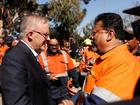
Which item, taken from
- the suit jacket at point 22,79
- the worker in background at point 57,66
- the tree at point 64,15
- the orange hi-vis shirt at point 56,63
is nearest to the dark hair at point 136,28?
the suit jacket at point 22,79

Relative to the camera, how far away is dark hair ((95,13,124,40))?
429cm

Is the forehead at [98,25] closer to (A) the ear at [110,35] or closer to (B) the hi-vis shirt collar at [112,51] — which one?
(A) the ear at [110,35]

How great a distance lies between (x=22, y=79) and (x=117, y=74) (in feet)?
2.74

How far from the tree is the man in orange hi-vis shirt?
37354 millimetres

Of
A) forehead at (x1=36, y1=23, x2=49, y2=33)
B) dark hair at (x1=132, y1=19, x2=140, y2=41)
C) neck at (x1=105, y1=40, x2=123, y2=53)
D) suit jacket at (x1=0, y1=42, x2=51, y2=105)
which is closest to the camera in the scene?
suit jacket at (x1=0, y1=42, x2=51, y2=105)

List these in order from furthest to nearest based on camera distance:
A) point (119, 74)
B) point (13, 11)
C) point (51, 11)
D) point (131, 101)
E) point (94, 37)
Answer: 1. point (51, 11)
2. point (13, 11)
3. point (94, 37)
4. point (119, 74)
5. point (131, 101)

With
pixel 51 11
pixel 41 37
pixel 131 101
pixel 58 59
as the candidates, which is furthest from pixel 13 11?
pixel 131 101

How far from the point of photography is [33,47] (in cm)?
439

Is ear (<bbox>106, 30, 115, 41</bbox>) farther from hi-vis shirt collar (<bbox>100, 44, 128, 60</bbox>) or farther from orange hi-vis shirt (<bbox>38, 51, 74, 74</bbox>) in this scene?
orange hi-vis shirt (<bbox>38, 51, 74, 74</bbox>)

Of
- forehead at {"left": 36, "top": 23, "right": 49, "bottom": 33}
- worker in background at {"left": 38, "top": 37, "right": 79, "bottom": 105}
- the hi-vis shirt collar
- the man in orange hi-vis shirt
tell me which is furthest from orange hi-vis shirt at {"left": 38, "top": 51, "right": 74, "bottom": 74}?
the hi-vis shirt collar

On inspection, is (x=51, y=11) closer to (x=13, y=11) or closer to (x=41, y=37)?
(x=13, y=11)

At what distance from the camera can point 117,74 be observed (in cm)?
380

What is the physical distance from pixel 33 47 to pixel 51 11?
125ft

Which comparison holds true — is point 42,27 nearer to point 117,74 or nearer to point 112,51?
point 112,51
